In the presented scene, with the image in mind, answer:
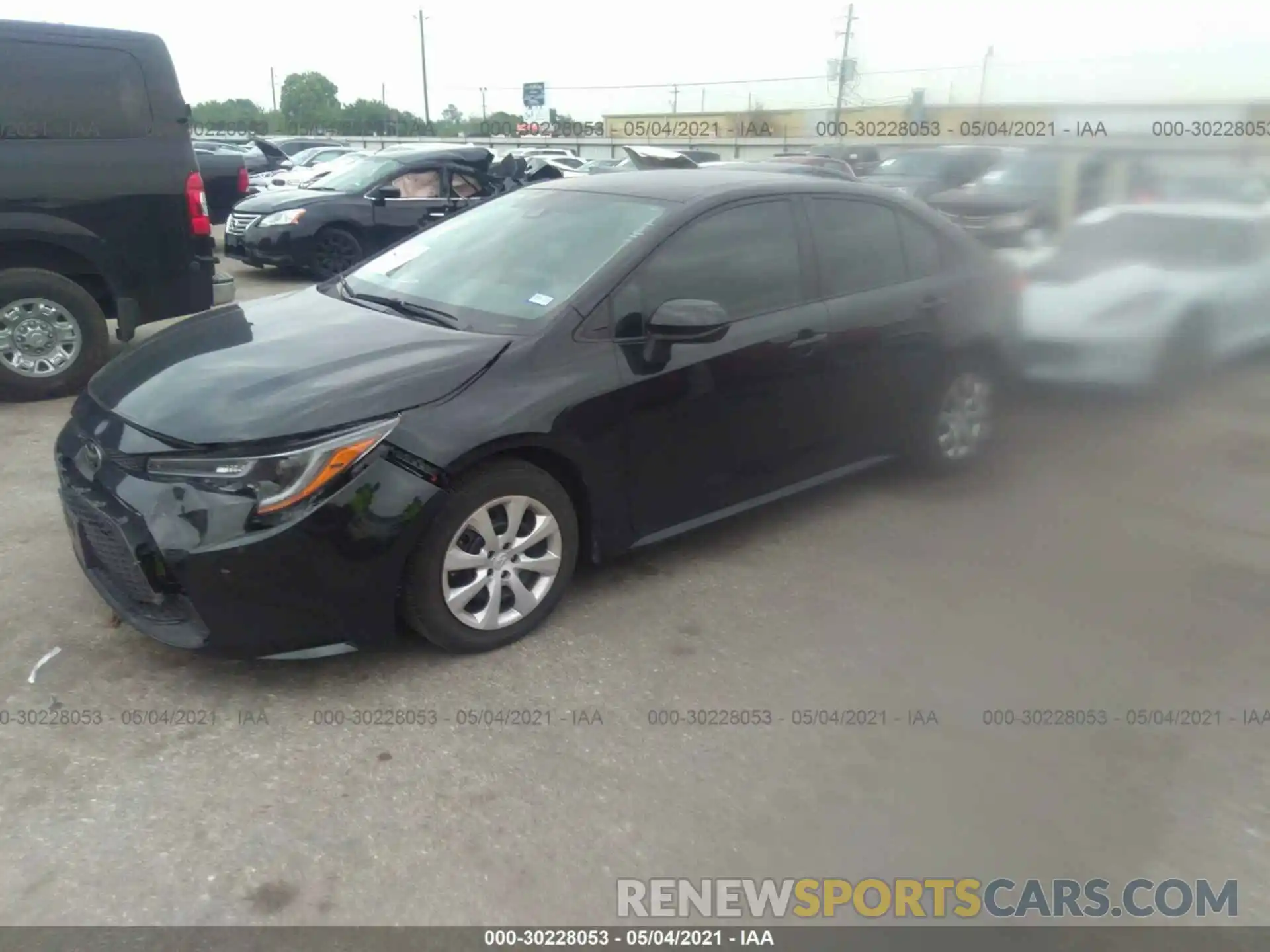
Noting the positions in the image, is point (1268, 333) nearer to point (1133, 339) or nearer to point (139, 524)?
point (1133, 339)

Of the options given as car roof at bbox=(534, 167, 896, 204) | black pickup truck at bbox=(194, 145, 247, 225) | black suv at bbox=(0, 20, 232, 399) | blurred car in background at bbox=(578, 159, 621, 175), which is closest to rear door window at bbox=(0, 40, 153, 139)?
black suv at bbox=(0, 20, 232, 399)

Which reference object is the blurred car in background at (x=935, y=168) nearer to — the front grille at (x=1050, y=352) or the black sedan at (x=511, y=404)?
the black sedan at (x=511, y=404)

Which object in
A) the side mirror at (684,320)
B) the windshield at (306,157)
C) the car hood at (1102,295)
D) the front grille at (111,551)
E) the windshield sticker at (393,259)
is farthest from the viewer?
the windshield at (306,157)

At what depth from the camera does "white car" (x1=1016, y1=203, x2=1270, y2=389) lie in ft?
13.7

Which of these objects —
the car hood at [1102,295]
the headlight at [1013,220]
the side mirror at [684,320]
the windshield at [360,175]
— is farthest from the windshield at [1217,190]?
the windshield at [360,175]

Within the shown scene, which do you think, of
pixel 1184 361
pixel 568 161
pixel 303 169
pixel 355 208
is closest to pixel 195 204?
pixel 355 208

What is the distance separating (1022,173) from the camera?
472 centimetres

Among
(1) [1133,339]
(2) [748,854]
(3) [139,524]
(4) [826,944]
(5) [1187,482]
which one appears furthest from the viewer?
(5) [1187,482]

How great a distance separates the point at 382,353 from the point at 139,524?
938mm

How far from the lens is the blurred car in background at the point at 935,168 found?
5.33m

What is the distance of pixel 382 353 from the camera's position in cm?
341

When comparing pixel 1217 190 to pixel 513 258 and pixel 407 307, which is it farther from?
pixel 407 307

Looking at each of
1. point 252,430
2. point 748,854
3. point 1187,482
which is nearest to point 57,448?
point 252,430

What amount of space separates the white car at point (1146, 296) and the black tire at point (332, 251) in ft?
26.1
